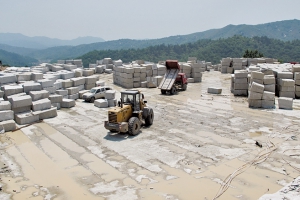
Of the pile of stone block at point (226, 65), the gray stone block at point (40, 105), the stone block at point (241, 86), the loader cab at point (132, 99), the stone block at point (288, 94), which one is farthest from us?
the pile of stone block at point (226, 65)

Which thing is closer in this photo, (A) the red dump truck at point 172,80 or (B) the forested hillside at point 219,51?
(A) the red dump truck at point 172,80

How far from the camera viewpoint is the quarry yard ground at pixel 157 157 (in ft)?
26.1

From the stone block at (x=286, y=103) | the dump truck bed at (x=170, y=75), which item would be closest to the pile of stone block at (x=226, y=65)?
the dump truck bed at (x=170, y=75)

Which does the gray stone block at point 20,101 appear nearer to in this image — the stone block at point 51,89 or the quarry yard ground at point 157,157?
the quarry yard ground at point 157,157

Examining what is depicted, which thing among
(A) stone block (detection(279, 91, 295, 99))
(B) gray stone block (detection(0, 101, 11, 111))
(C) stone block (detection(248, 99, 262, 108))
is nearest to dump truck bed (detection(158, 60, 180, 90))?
(C) stone block (detection(248, 99, 262, 108))

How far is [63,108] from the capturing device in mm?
18266

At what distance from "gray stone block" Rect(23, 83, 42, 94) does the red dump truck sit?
912 cm

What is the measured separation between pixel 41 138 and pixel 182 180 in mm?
7238

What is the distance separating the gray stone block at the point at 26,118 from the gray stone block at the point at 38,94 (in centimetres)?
135

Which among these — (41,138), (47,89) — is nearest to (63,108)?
(47,89)

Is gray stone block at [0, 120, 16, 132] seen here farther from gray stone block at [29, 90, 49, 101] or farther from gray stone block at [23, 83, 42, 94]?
gray stone block at [23, 83, 42, 94]

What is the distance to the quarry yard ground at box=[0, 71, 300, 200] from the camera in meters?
7.96

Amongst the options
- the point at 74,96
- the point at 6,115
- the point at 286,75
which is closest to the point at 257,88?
the point at 286,75

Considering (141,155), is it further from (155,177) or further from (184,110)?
(184,110)
